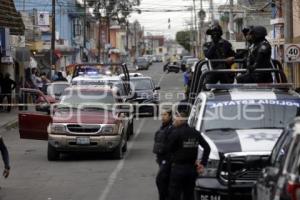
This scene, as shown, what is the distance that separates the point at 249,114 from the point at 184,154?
1972mm

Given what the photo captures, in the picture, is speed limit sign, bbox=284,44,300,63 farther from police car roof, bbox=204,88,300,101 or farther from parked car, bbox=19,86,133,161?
police car roof, bbox=204,88,300,101

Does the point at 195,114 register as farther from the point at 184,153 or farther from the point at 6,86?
the point at 6,86

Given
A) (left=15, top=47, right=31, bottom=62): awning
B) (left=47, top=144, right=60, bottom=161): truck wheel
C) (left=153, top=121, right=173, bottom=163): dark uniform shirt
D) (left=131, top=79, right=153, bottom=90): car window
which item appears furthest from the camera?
(left=15, top=47, right=31, bottom=62): awning

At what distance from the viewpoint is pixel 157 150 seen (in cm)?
1064

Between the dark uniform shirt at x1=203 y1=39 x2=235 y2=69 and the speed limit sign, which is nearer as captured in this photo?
the dark uniform shirt at x1=203 y1=39 x2=235 y2=69

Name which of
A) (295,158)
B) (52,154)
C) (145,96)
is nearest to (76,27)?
(145,96)

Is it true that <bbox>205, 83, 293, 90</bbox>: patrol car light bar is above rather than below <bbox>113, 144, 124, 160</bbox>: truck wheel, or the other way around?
above

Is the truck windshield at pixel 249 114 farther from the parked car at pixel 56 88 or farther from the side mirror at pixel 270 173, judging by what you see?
the parked car at pixel 56 88

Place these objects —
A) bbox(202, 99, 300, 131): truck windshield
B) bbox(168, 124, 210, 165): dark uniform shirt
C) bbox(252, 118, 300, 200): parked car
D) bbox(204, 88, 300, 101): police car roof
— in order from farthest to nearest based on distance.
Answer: bbox(204, 88, 300, 101): police car roof → bbox(202, 99, 300, 131): truck windshield → bbox(168, 124, 210, 165): dark uniform shirt → bbox(252, 118, 300, 200): parked car

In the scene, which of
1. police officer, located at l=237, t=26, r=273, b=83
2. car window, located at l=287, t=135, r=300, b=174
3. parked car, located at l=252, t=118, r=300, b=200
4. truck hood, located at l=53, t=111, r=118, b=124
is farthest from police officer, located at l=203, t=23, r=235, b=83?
→ car window, located at l=287, t=135, r=300, b=174

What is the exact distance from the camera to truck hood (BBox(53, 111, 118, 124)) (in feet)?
59.3

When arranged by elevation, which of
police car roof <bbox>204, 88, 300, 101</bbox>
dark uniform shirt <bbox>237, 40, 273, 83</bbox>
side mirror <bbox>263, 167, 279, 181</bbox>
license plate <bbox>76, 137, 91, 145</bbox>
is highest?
dark uniform shirt <bbox>237, 40, 273, 83</bbox>

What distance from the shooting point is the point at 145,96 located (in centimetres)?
3425

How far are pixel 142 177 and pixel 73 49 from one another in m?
62.3
